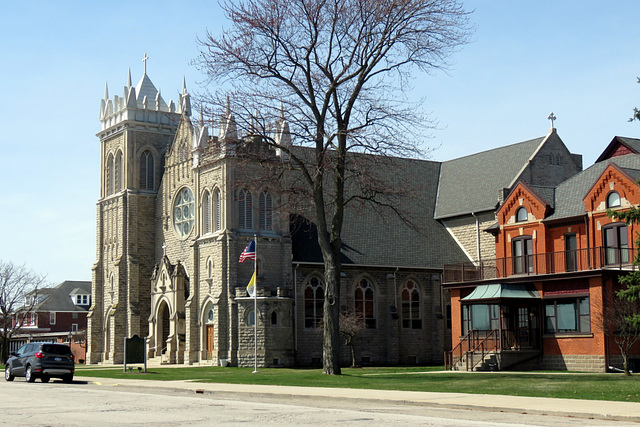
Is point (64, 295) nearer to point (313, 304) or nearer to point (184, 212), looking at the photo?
point (184, 212)

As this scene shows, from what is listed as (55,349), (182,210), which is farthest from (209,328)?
(55,349)

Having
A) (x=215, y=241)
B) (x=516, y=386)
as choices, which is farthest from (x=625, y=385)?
(x=215, y=241)

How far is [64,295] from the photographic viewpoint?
105 meters

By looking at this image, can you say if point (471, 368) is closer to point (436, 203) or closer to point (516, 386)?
point (516, 386)

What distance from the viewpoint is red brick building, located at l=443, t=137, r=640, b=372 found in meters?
38.6

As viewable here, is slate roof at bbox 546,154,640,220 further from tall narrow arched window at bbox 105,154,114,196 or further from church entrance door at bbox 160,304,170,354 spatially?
tall narrow arched window at bbox 105,154,114,196

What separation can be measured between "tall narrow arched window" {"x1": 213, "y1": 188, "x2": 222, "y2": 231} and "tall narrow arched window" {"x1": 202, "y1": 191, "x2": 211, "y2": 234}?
2.46 feet

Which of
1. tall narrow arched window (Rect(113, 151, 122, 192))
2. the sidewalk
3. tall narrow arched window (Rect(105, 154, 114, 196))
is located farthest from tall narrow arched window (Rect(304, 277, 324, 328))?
the sidewalk

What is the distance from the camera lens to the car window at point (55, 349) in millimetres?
33500

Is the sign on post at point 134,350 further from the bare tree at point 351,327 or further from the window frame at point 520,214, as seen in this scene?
the window frame at point 520,214

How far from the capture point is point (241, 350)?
4903cm

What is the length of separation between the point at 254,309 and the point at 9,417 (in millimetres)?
30777

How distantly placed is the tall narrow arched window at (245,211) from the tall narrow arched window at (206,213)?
104 inches

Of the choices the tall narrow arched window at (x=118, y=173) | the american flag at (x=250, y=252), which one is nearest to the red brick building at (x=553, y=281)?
the american flag at (x=250, y=252)
